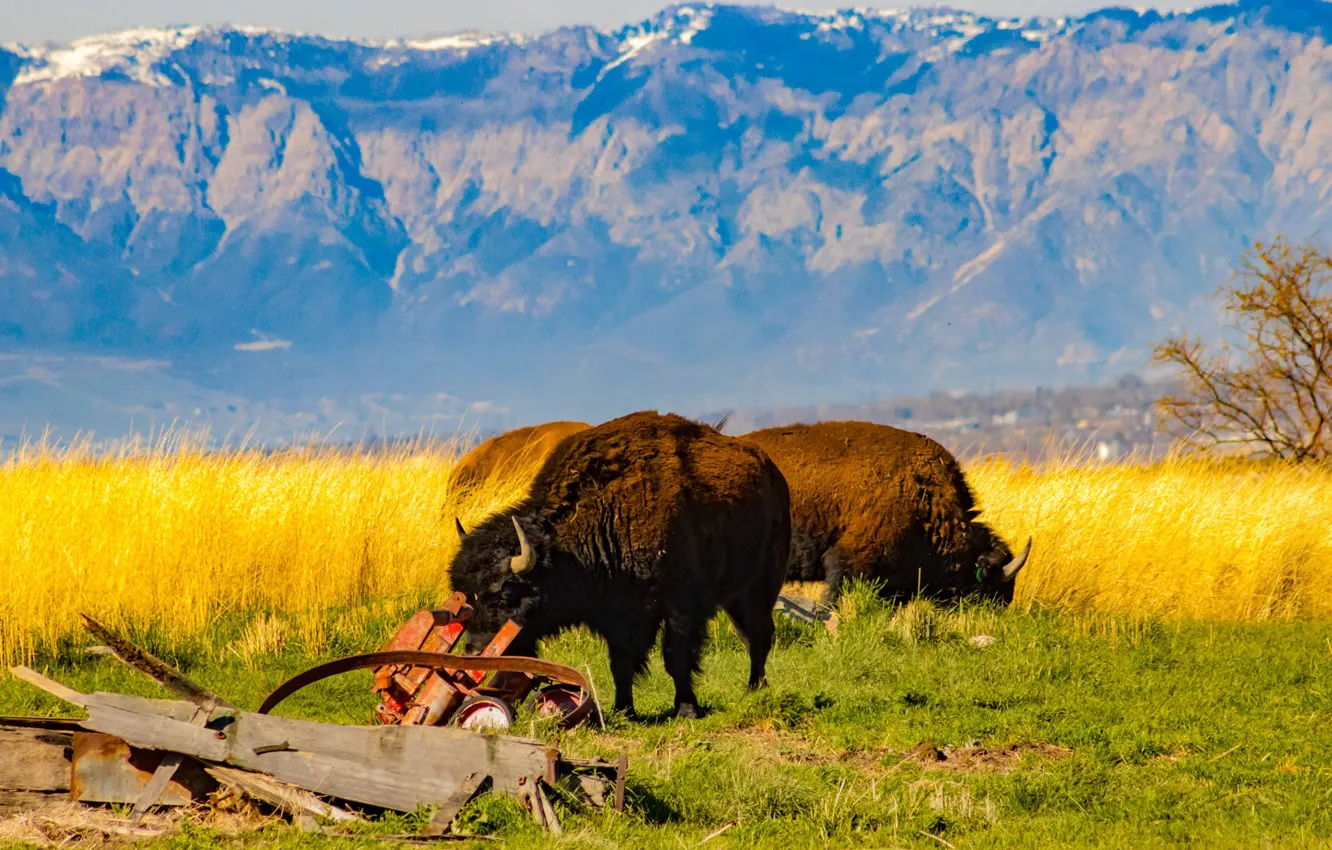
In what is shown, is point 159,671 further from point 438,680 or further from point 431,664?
point 438,680

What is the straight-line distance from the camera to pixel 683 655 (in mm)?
9672

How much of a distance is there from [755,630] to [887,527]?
3.51 meters

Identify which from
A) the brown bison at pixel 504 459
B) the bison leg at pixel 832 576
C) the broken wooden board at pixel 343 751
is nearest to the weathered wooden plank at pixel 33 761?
the broken wooden board at pixel 343 751

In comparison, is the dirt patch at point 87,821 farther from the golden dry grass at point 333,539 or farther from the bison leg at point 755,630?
the golden dry grass at point 333,539

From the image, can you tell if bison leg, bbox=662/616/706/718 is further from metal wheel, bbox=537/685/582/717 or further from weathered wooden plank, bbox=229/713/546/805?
weathered wooden plank, bbox=229/713/546/805

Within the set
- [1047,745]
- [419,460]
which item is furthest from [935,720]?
[419,460]

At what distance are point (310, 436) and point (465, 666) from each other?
1161 cm

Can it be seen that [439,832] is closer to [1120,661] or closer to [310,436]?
[1120,661]

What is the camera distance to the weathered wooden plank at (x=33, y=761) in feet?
23.6

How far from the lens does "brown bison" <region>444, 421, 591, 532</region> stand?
17.3 metres

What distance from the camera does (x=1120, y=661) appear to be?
39.4 feet

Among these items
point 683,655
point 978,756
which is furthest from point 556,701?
point 978,756

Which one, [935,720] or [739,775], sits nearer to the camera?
[739,775]

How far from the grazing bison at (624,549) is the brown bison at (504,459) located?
22.8 ft
